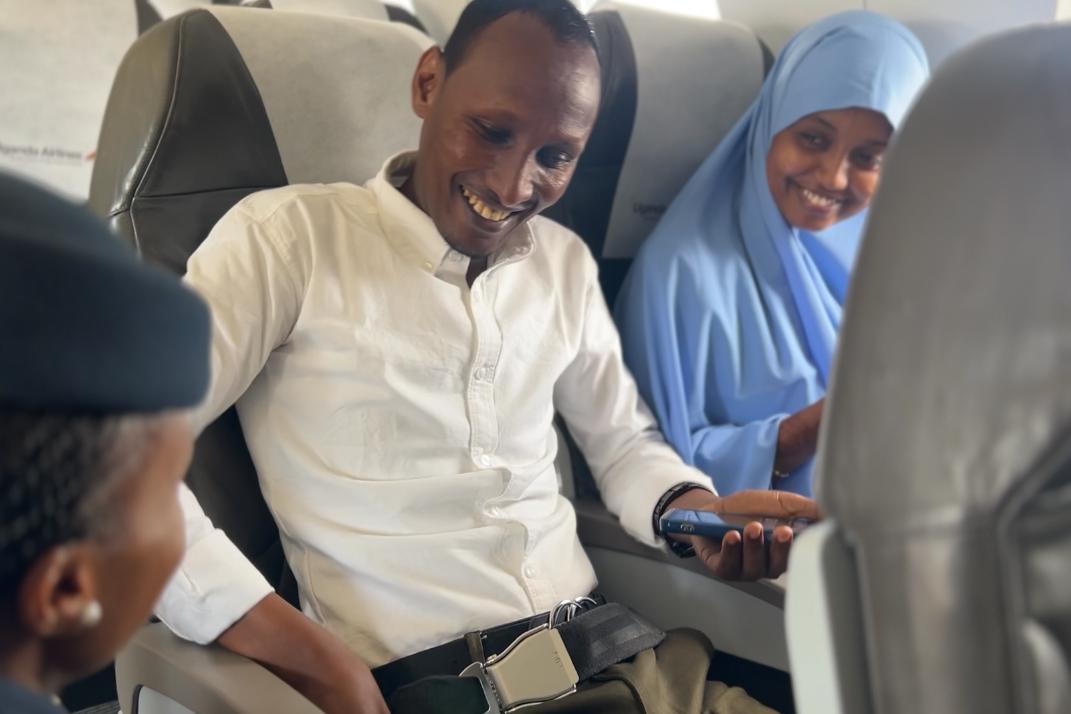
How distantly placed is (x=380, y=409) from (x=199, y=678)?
35 cm

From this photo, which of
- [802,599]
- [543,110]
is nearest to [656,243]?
[543,110]

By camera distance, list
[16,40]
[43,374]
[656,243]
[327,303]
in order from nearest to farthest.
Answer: [43,374], [327,303], [656,243], [16,40]

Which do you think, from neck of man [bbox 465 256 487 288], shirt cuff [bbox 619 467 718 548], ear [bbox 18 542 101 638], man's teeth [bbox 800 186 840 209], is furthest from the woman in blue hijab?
ear [bbox 18 542 101 638]

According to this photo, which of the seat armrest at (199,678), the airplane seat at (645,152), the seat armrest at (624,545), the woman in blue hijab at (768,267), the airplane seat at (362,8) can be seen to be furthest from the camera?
the airplane seat at (362,8)

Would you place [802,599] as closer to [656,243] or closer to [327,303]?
[327,303]

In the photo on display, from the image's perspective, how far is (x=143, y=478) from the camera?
1.84 feet

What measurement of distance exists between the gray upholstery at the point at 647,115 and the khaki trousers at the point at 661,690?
740mm

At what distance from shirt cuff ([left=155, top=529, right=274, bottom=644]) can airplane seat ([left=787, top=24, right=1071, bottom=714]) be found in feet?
2.16

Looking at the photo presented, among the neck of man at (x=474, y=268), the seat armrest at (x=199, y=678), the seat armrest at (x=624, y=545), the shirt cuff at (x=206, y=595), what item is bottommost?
the seat armrest at (x=624, y=545)

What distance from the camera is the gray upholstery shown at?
1.58 m

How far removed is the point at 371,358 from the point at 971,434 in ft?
2.44

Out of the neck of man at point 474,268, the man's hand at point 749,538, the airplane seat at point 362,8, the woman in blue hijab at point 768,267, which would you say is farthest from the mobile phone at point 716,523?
the airplane seat at point 362,8

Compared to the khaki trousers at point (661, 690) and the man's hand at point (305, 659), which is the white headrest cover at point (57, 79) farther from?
the khaki trousers at point (661, 690)

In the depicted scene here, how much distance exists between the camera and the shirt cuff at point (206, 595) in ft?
3.13
